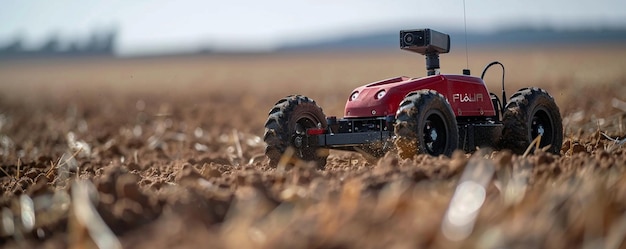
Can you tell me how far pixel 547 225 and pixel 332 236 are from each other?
2.66 ft

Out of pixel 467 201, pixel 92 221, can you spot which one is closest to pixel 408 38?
pixel 467 201

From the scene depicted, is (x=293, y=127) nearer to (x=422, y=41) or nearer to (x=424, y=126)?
(x=424, y=126)

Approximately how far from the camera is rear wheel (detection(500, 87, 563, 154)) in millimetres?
7977

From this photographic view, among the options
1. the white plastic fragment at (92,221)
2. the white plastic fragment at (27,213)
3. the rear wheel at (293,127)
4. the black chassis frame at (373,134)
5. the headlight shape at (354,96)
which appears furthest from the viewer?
the headlight shape at (354,96)

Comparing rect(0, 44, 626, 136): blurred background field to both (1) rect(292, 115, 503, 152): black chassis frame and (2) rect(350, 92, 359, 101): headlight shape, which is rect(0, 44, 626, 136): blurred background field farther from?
(1) rect(292, 115, 503, 152): black chassis frame

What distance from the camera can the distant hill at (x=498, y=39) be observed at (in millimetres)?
78438

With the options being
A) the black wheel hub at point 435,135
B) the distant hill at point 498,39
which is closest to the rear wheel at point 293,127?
the black wheel hub at point 435,135

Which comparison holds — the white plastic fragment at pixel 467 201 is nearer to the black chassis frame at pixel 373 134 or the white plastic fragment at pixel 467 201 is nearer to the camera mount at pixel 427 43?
the black chassis frame at pixel 373 134

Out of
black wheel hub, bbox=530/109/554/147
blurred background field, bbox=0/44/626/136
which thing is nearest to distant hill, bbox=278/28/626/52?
blurred background field, bbox=0/44/626/136

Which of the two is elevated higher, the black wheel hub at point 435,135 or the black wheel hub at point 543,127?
the black wheel hub at point 435,135

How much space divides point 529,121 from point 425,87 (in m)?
1.18

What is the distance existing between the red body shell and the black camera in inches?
13.4

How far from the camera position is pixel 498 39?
314 feet

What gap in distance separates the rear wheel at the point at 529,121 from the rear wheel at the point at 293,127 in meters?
1.83
